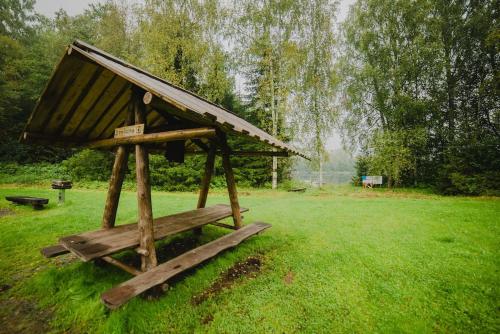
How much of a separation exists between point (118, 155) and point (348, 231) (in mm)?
6015

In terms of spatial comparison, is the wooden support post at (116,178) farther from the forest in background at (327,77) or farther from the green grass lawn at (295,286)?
the forest in background at (327,77)

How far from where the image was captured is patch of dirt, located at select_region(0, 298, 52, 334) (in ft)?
9.12

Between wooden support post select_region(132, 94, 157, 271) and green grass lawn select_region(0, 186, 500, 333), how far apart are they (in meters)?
0.54

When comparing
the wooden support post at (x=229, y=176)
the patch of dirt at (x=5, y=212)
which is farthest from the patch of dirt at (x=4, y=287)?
the patch of dirt at (x=5, y=212)

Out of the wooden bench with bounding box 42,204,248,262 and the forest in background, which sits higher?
the forest in background

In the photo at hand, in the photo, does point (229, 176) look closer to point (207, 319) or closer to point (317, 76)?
point (207, 319)

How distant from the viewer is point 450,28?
1717cm

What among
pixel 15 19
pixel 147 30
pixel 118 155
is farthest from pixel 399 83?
pixel 15 19

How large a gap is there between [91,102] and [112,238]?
9.07 feet

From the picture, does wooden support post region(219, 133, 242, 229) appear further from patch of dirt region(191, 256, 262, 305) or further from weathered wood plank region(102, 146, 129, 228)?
weathered wood plank region(102, 146, 129, 228)

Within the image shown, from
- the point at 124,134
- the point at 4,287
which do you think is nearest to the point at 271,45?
the point at 124,134

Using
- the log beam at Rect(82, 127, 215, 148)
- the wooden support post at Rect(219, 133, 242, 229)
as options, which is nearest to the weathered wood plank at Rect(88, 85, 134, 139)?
the log beam at Rect(82, 127, 215, 148)

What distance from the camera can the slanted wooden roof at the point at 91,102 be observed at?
3.33 m

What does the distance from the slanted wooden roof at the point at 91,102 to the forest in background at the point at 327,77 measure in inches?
421
